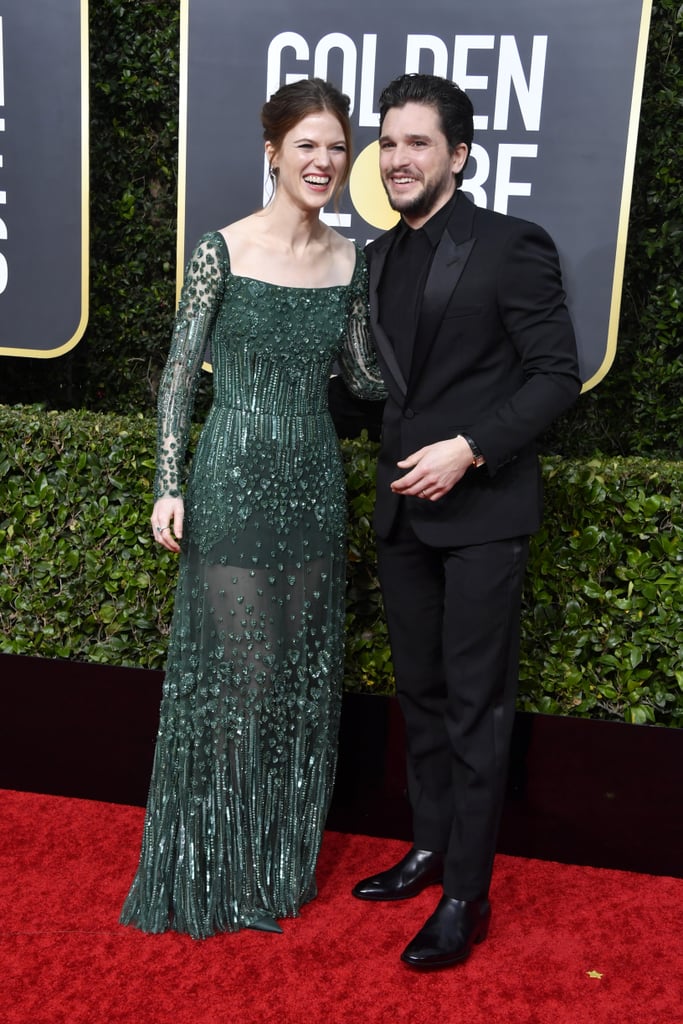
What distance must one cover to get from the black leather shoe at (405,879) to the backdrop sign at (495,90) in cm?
150

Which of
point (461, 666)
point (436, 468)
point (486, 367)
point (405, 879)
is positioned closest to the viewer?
point (436, 468)

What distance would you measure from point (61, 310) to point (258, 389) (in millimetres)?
1499

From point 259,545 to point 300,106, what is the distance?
985 millimetres

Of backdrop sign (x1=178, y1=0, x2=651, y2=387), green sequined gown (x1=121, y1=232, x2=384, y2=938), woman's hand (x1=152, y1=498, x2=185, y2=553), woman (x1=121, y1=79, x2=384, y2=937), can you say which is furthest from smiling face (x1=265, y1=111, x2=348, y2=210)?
backdrop sign (x1=178, y1=0, x2=651, y2=387)

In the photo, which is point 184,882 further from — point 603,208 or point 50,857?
point 603,208

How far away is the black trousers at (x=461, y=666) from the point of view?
7.63ft

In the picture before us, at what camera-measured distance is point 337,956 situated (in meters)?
2.46

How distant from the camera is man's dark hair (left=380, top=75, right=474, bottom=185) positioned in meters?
2.16

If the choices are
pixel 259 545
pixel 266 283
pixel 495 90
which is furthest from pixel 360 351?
pixel 495 90

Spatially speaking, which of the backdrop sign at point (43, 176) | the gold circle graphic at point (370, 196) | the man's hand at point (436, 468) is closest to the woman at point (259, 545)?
the man's hand at point (436, 468)

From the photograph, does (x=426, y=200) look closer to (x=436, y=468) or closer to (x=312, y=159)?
(x=312, y=159)

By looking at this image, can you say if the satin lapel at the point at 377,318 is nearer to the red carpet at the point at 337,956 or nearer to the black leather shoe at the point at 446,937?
the black leather shoe at the point at 446,937

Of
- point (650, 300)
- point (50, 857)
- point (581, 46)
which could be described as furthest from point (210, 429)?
point (650, 300)

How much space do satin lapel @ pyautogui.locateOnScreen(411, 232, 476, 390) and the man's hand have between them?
252 mm
